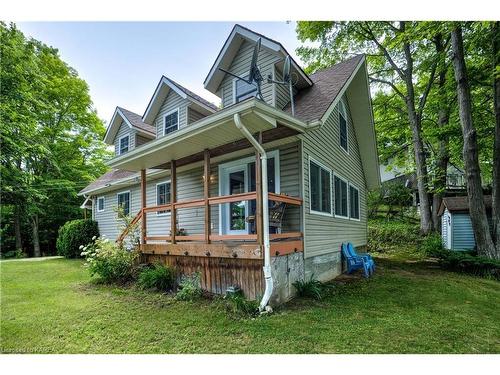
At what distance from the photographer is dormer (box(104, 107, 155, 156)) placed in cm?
1105

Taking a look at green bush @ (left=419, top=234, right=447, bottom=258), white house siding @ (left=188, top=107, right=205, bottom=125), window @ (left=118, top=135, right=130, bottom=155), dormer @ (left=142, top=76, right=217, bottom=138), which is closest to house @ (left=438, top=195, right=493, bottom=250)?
green bush @ (left=419, top=234, right=447, bottom=258)

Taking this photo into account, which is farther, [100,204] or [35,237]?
[35,237]

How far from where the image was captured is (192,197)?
865cm

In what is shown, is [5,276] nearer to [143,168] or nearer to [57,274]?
[57,274]

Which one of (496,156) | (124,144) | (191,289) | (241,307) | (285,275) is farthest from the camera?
(124,144)

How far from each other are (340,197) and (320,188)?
6.76ft

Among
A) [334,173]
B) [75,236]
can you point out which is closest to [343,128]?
[334,173]

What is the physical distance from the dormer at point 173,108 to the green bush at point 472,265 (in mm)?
8796

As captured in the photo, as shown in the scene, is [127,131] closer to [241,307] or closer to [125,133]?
[125,133]

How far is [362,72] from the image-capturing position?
868 cm

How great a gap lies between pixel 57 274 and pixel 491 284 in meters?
11.7

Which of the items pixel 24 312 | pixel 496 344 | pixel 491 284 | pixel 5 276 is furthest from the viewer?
pixel 5 276

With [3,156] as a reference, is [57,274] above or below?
below
